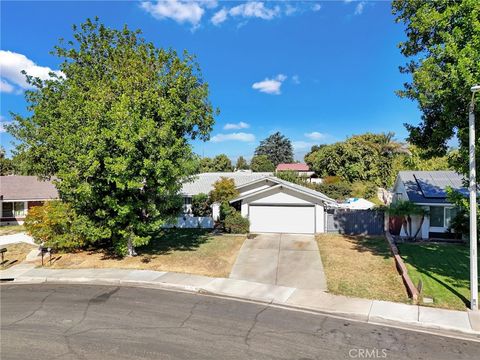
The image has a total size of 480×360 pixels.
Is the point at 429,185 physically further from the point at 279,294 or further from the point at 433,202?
the point at 279,294

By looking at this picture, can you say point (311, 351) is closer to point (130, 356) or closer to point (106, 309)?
point (130, 356)

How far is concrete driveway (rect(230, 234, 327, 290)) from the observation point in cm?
1324

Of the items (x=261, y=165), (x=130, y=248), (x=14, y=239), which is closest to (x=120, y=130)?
(x=130, y=248)

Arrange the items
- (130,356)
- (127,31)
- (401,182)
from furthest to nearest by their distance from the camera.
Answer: (401,182) → (127,31) → (130,356)

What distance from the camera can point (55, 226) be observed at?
707 inches

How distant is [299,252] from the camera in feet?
58.0

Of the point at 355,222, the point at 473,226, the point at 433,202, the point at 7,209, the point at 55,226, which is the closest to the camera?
the point at 473,226

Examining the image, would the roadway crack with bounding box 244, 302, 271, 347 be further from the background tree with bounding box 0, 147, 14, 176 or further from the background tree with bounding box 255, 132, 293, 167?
the background tree with bounding box 255, 132, 293, 167

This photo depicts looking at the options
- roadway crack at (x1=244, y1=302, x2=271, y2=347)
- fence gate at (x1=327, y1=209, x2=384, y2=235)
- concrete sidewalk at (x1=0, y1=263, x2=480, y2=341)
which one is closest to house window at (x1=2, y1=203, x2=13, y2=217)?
concrete sidewalk at (x1=0, y1=263, x2=480, y2=341)

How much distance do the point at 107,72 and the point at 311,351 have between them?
1800cm

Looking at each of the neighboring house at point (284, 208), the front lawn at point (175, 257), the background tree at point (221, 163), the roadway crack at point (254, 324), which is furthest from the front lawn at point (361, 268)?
the background tree at point (221, 163)

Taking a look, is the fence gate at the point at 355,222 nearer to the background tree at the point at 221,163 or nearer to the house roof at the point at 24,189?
the house roof at the point at 24,189

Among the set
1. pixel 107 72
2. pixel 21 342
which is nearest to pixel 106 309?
pixel 21 342

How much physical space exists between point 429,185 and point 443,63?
41.8 feet
